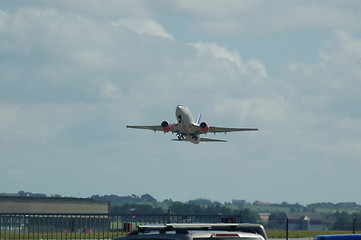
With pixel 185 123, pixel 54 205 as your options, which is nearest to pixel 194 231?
pixel 185 123

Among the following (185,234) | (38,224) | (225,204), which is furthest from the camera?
(225,204)

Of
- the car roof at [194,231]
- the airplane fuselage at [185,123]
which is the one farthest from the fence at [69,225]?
the airplane fuselage at [185,123]

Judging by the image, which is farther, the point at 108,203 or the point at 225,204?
the point at 225,204

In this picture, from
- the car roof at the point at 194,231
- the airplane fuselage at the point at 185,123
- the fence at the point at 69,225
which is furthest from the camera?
the airplane fuselage at the point at 185,123

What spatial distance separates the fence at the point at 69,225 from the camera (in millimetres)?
30016

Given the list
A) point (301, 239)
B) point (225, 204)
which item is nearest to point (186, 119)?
point (225, 204)

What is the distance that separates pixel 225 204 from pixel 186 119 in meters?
23.1

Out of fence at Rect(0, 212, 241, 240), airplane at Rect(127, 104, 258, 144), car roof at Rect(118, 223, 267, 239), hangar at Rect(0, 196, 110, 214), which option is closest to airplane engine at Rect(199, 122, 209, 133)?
airplane at Rect(127, 104, 258, 144)

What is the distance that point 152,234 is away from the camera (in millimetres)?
12547

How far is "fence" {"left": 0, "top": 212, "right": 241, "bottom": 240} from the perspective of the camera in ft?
98.5

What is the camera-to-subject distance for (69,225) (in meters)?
31.2

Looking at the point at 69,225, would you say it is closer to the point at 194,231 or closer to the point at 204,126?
the point at 194,231

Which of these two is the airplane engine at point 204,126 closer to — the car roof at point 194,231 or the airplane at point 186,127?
the airplane at point 186,127

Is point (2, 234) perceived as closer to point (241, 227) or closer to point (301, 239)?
point (241, 227)
